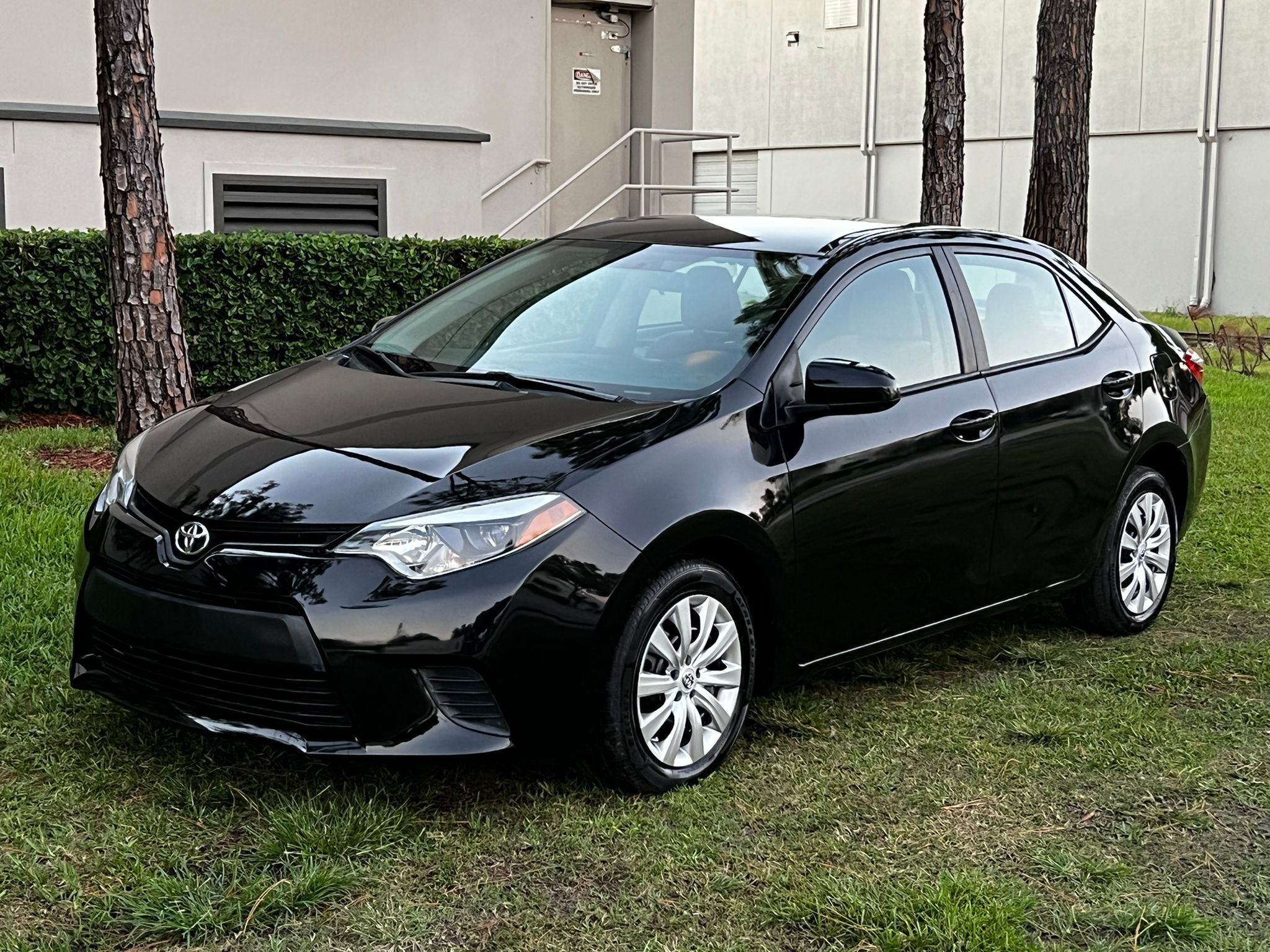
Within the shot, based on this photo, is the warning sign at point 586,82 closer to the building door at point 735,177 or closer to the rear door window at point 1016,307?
the rear door window at point 1016,307

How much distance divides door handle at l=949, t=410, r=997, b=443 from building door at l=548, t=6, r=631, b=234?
9251mm

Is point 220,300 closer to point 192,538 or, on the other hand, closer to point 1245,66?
point 192,538

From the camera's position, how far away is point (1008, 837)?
13.3 ft

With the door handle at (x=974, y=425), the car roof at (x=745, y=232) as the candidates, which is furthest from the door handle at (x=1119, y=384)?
the car roof at (x=745, y=232)

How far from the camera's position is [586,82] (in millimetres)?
14211

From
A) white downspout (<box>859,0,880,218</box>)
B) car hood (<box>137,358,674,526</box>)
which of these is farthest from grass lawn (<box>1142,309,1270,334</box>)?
car hood (<box>137,358,674,526</box>)

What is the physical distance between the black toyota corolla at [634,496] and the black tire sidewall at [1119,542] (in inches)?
0.8

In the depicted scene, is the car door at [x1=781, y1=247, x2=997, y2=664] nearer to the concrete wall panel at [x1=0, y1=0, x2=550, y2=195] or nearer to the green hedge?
the green hedge

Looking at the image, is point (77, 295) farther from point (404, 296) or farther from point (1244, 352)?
point (1244, 352)

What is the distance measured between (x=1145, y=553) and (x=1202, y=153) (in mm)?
21130

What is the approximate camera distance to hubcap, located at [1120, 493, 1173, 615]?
598 cm

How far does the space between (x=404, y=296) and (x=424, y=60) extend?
313 cm

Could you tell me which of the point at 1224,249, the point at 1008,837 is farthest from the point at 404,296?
the point at 1224,249

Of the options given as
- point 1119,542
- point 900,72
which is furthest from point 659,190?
point 900,72
